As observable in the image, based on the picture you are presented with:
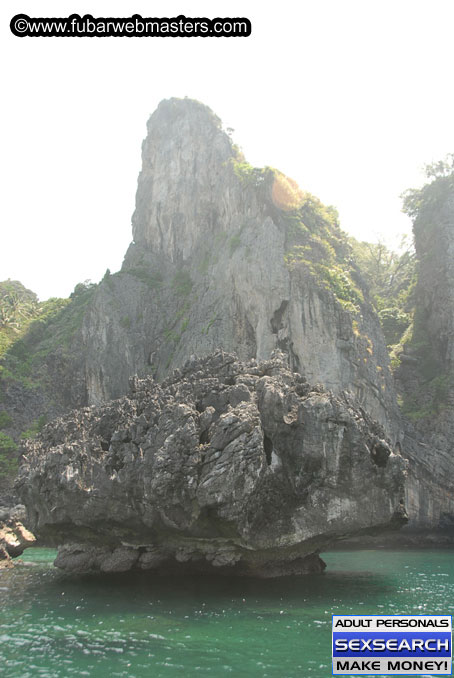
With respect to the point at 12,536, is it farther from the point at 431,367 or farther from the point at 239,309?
the point at 431,367

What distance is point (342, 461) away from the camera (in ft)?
72.2

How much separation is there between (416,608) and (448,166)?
155 feet

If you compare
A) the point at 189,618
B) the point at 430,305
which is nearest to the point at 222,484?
the point at 189,618

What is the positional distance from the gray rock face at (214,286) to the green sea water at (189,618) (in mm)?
18144

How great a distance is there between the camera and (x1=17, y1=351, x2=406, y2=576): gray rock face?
818 inches

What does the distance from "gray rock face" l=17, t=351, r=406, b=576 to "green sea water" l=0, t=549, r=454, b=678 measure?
1099 millimetres

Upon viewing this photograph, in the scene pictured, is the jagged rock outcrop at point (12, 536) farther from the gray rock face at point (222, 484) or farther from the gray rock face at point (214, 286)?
the gray rock face at point (214, 286)

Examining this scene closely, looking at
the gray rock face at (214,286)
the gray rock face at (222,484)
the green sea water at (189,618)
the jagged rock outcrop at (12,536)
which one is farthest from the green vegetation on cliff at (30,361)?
the green sea water at (189,618)

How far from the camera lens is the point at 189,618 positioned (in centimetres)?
1667

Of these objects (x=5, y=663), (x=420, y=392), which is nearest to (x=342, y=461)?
(x=5, y=663)

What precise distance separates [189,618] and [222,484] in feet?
15.5

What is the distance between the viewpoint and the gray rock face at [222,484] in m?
20.8

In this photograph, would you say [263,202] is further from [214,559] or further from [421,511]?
[214,559]

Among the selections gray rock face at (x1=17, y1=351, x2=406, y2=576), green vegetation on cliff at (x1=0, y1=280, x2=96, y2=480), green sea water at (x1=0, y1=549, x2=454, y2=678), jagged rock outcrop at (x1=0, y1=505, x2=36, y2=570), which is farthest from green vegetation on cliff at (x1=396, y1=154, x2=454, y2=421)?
green vegetation on cliff at (x1=0, y1=280, x2=96, y2=480)
